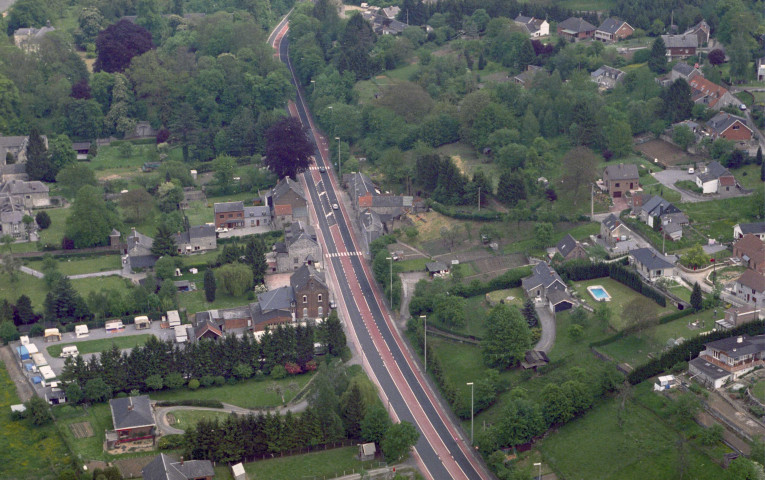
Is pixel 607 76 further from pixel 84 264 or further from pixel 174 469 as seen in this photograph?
pixel 174 469

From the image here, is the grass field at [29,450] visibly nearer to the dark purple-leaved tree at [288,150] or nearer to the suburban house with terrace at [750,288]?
the dark purple-leaved tree at [288,150]

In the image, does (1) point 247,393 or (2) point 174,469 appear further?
(1) point 247,393

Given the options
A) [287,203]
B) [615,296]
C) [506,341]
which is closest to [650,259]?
[615,296]

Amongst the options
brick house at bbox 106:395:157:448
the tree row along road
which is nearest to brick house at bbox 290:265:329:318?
the tree row along road

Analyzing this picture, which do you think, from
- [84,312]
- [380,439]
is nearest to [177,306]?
[84,312]

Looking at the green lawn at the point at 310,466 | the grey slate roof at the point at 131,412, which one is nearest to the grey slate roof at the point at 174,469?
the green lawn at the point at 310,466

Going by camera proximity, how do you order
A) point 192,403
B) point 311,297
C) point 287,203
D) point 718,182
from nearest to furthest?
point 192,403 < point 311,297 < point 718,182 < point 287,203

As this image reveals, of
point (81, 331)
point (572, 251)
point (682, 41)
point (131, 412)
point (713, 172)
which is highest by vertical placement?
point (682, 41)
